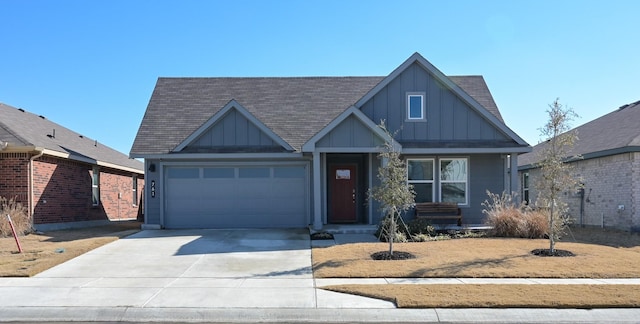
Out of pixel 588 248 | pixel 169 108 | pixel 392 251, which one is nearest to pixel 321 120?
pixel 169 108

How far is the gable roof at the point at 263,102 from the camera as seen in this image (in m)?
17.5

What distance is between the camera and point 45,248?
1213 centimetres

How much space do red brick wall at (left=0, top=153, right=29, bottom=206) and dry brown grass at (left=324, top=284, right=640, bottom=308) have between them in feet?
39.4

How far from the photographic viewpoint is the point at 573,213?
19.9m

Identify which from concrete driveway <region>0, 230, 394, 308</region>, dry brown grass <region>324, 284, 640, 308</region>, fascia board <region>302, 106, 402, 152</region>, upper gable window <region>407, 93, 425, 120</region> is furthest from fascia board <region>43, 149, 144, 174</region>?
dry brown grass <region>324, 284, 640, 308</region>

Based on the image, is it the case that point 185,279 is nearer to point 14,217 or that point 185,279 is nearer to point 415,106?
point 14,217

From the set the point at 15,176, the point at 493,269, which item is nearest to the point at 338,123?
the point at 493,269

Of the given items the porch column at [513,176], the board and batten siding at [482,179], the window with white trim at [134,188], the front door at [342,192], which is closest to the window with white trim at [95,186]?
the window with white trim at [134,188]

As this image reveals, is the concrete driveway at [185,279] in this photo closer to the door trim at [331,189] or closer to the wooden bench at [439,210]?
the door trim at [331,189]

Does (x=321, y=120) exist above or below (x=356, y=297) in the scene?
above

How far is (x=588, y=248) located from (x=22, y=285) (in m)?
13.0

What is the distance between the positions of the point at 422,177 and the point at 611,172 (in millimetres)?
6828

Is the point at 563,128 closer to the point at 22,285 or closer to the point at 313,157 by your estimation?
the point at 313,157

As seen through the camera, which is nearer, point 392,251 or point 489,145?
→ point 392,251
